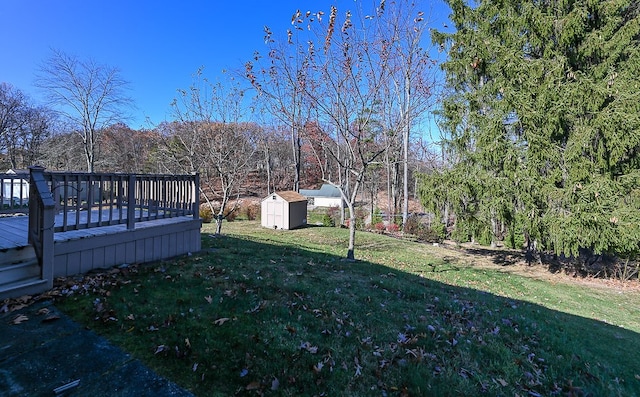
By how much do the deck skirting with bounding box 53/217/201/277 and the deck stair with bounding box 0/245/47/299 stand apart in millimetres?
263

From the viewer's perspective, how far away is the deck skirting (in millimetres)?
3621

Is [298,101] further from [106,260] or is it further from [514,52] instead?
[514,52]

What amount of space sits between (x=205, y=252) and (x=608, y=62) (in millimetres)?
11477

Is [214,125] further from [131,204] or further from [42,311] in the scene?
[42,311]

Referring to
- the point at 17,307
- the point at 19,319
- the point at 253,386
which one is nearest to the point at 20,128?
the point at 17,307

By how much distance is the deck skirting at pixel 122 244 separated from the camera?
362 centimetres

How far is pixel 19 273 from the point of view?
10.3ft

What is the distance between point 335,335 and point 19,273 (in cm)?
337

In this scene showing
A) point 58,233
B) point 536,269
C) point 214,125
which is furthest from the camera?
point 214,125

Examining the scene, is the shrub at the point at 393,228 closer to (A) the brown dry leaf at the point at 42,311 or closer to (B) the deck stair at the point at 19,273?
(B) the deck stair at the point at 19,273

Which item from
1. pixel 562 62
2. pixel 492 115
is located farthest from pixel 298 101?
pixel 562 62

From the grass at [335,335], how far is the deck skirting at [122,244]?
321 mm

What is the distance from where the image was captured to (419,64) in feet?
22.6

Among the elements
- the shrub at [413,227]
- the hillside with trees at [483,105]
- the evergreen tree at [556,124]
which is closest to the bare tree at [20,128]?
the hillside with trees at [483,105]
